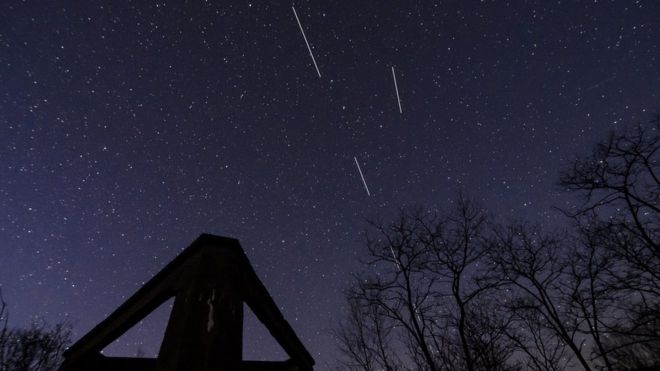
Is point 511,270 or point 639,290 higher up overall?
point 511,270

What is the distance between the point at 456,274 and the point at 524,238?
345 inches

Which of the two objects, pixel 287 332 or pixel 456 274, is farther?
pixel 456 274

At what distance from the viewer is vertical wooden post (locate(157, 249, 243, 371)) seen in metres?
1.25

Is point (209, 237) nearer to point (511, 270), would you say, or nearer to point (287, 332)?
point (287, 332)

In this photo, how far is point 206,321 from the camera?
137cm

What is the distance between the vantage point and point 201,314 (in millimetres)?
1396

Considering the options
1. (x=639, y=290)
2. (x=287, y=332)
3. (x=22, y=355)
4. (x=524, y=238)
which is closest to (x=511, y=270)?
(x=524, y=238)

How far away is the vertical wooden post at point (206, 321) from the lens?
1.25 m

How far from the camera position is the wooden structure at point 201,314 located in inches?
50.6

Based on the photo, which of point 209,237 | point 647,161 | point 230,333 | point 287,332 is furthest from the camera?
point 647,161

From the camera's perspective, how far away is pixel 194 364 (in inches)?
48.6

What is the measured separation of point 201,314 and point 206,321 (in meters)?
0.04

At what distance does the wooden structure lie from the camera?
1.29 meters

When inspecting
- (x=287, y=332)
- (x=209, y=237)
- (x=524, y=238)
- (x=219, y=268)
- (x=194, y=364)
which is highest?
(x=524, y=238)
